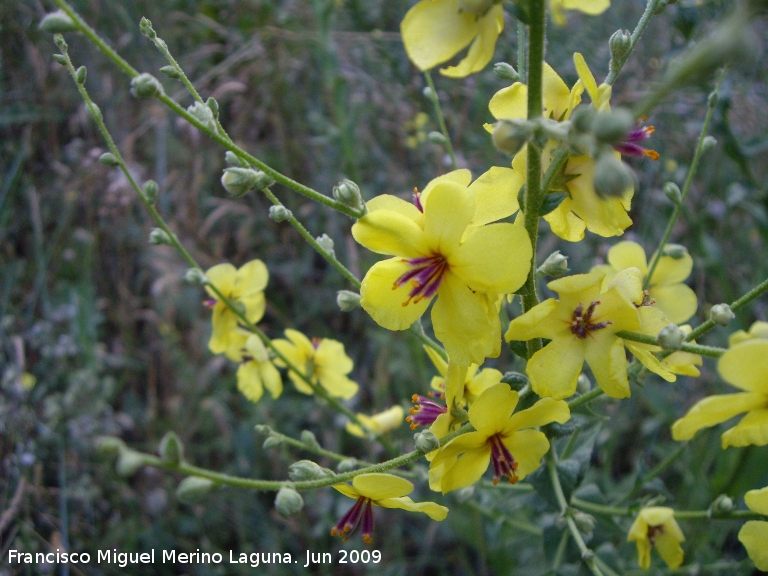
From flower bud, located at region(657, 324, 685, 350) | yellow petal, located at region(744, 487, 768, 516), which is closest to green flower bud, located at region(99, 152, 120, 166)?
flower bud, located at region(657, 324, 685, 350)

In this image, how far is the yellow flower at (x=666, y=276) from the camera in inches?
63.6

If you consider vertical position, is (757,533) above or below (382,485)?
below

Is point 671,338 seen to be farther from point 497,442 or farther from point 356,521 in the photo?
point 356,521

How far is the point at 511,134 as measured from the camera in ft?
2.79

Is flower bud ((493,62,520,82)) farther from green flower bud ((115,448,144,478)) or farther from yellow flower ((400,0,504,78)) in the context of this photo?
green flower bud ((115,448,144,478))

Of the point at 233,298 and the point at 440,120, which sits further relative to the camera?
the point at 233,298

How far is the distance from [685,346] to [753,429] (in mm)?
237

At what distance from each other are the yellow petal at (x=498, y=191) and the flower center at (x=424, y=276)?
12cm

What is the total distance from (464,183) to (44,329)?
272cm

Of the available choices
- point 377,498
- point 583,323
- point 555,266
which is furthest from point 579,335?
point 377,498

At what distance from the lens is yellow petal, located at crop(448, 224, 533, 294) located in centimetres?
95

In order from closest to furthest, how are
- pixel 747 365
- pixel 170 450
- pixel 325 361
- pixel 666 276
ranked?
pixel 170 450
pixel 747 365
pixel 666 276
pixel 325 361

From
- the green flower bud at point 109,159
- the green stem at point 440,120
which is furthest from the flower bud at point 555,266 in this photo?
the green flower bud at point 109,159

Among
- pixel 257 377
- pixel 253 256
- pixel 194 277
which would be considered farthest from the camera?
pixel 253 256
